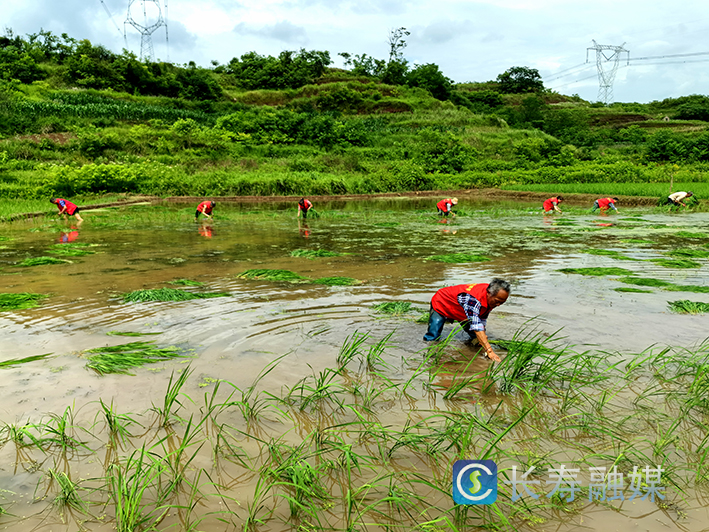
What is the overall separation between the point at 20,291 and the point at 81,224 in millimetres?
9407

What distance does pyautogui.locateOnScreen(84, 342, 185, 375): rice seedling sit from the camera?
407cm

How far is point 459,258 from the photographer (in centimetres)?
920

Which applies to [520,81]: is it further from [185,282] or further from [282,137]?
[185,282]

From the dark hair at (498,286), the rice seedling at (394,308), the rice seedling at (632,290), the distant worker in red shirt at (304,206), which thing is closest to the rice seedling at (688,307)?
the rice seedling at (632,290)

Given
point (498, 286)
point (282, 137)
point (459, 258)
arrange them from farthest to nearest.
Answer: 1. point (282, 137)
2. point (459, 258)
3. point (498, 286)

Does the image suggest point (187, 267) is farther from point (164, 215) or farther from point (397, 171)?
point (397, 171)

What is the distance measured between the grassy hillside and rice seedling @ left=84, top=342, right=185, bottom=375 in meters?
22.3

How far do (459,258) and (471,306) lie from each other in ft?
15.7

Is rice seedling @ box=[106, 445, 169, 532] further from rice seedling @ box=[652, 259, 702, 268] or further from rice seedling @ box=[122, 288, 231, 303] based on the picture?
rice seedling @ box=[652, 259, 702, 268]

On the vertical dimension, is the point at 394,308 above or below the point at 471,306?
below

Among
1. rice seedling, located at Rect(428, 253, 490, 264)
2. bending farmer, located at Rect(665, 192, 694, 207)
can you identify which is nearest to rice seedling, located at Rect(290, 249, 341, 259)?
rice seedling, located at Rect(428, 253, 490, 264)

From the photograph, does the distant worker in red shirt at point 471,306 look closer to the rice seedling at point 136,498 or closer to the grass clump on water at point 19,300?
the rice seedling at point 136,498

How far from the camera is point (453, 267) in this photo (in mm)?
8641

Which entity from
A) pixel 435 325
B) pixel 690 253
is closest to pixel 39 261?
pixel 435 325
